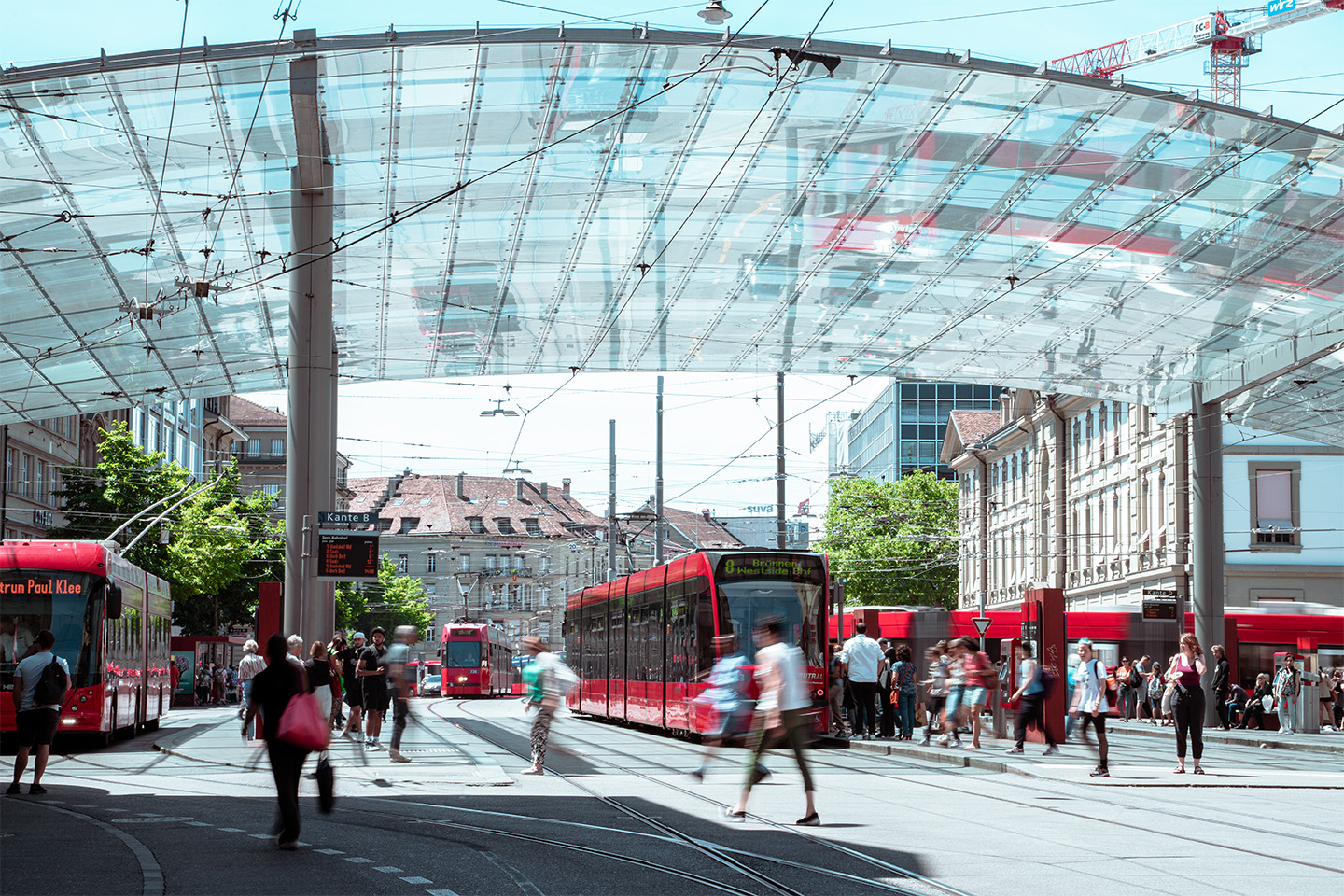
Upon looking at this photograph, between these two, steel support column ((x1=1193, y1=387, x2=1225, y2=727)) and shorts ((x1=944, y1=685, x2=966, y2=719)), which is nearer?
shorts ((x1=944, y1=685, x2=966, y2=719))

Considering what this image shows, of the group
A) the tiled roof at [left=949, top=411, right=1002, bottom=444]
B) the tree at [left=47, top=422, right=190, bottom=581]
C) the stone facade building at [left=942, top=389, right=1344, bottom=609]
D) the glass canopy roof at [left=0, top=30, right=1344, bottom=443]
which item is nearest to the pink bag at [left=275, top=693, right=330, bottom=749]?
the glass canopy roof at [left=0, top=30, right=1344, bottom=443]

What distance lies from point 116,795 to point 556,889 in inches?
332

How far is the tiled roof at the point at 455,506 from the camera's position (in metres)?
128


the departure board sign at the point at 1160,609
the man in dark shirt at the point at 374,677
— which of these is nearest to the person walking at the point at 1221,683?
the departure board sign at the point at 1160,609

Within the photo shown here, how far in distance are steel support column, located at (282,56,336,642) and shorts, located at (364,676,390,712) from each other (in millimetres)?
1922

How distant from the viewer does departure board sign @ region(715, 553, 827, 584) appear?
25859mm

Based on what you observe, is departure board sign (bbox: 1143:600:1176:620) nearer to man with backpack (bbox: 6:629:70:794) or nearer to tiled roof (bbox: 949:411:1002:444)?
man with backpack (bbox: 6:629:70:794)

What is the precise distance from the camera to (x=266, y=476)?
116m

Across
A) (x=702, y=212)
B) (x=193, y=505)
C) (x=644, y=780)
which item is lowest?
(x=644, y=780)

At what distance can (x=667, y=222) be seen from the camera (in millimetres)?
27953

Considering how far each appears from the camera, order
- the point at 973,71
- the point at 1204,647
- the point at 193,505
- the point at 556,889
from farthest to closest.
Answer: the point at 193,505 < the point at 1204,647 < the point at 973,71 < the point at 556,889

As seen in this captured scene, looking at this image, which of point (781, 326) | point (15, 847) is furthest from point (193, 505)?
point (15, 847)

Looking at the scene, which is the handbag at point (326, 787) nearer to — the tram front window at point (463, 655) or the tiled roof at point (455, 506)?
the tram front window at point (463, 655)

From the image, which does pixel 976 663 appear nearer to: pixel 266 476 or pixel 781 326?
pixel 781 326
